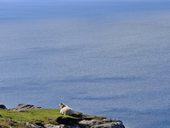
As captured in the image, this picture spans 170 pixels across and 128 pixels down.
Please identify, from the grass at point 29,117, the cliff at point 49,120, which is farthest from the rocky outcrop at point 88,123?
the grass at point 29,117

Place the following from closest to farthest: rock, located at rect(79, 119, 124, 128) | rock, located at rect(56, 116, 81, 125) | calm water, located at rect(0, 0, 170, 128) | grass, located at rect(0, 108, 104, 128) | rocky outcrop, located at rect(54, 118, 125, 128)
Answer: grass, located at rect(0, 108, 104, 128) → rock, located at rect(56, 116, 81, 125) → rocky outcrop, located at rect(54, 118, 125, 128) → rock, located at rect(79, 119, 124, 128) → calm water, located at rect(0, 0, 170, 128)

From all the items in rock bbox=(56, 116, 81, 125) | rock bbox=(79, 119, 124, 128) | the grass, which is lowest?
rock bbox=(79, 119, 124, 128)

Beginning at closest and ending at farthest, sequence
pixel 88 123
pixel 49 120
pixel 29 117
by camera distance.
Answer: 1. pixel 29 117
2. pixel 49 120
3. pixel 88 123

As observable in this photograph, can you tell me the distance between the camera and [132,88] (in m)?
111

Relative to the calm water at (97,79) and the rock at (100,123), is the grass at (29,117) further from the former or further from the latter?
the calm water at (97,79)

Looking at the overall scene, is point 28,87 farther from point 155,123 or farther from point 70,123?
point 70,123

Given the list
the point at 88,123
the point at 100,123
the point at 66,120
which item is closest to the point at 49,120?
the point at 66,120

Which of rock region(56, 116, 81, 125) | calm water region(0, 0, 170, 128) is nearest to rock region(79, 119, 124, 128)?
rock region(56, 116, 81, 125)

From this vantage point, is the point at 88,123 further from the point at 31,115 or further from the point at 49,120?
the point at 31,115

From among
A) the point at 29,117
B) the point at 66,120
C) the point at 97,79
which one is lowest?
the point at 66,120

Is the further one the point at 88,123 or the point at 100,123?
Result: the point at 100,123

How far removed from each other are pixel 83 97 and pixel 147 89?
573 inches

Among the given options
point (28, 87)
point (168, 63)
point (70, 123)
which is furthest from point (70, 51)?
point (70, 123)

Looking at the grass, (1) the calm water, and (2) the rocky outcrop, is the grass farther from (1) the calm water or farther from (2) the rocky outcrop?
(1) the calm water
